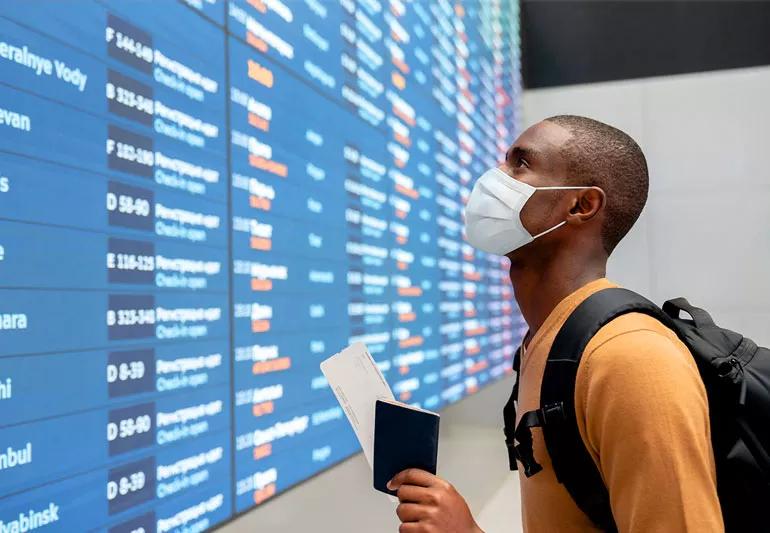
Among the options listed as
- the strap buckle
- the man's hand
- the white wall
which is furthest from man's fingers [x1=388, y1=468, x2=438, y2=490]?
the white wall

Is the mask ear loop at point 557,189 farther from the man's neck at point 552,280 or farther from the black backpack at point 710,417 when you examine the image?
the black backpack at point 710,417

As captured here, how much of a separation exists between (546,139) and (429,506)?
1.97 feet

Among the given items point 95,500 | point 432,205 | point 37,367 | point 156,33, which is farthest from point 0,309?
point 432,205

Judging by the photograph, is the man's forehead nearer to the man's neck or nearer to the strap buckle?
→ the man's neck

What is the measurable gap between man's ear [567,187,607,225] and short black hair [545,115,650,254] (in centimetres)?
1

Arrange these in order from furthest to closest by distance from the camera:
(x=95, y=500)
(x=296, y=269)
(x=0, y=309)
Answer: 1. (x=296, y=269)
2. (x=95, y=500)
3. (x=0, y=309)

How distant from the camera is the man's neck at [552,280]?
1184 mm

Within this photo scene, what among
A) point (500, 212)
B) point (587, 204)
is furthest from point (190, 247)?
point (587, 204)

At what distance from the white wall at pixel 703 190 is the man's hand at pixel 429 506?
3800 millimetres

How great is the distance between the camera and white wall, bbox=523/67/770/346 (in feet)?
14.5

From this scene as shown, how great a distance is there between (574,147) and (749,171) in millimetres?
3749

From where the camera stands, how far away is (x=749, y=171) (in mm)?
4434

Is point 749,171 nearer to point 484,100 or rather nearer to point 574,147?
point 484,100

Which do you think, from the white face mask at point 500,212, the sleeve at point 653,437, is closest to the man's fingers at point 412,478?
the sleeve at point 653,437
